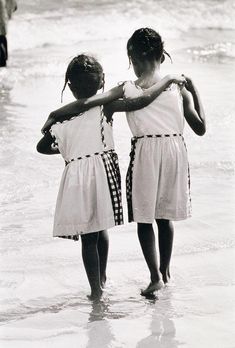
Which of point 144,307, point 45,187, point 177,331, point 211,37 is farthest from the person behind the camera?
point 211,37

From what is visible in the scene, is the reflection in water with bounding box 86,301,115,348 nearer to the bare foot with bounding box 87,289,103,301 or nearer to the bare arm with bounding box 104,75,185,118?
the bare foot with bounding box 87,289,103,301

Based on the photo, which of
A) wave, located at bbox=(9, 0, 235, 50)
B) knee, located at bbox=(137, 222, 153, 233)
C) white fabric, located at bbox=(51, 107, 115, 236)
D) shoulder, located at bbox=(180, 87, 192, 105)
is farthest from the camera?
wave, located at bbox=(9, 0, 235, 50)

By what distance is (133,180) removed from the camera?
315 centimetres

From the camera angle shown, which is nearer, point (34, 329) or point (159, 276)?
point (34, 329)

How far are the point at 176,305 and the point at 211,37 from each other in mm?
9724

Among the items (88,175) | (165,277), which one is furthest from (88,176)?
(165,277)

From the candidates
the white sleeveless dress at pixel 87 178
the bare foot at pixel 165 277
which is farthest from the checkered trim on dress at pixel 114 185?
the bare foot at pixel 165 277

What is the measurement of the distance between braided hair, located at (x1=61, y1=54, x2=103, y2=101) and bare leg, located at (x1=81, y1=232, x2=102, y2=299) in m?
0.60

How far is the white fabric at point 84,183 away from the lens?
3029 mm

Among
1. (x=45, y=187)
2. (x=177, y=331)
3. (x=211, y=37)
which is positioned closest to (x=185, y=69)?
(x=211, y=37)

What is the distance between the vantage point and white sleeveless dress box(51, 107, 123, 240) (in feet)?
9.95

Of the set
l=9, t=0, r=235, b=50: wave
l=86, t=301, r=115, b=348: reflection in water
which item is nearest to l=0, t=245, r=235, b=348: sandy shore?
l=86, t=301, r=115, b=348: reflection in water

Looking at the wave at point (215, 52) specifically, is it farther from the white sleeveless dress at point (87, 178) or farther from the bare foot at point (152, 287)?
the bare foot at point (152, 287)

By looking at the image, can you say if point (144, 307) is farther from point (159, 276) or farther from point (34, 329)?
point (34, 329)
